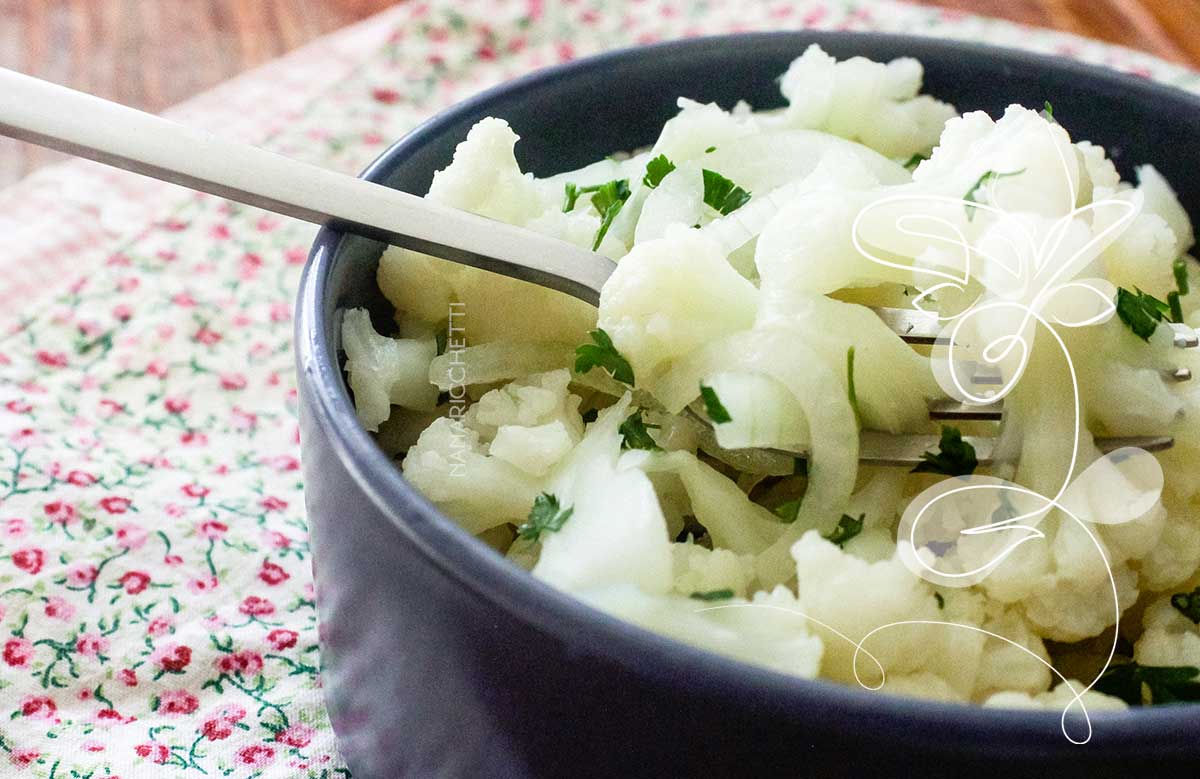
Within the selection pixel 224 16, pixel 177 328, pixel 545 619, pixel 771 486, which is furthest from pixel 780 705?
pixel 224 16

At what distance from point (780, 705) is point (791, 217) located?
14.1 inches

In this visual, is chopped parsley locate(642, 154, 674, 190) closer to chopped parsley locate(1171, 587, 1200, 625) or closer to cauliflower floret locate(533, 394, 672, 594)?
cauliflower floret locate(533, 394, 672, 594)

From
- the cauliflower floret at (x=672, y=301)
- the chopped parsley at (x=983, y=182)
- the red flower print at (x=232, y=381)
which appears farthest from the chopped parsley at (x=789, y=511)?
the red flower print at (x=232, y=381)

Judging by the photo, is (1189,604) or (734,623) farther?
(1189,604)

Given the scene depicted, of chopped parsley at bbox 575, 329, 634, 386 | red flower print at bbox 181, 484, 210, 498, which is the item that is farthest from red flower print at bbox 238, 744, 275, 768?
chopped parsley at bbox 575, 329, 634, 386

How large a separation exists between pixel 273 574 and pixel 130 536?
0.46ft

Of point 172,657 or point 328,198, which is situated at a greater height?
point 328,198

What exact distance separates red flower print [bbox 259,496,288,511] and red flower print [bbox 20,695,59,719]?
0.29 m

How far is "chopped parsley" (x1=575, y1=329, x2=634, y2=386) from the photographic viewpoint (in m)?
0.83

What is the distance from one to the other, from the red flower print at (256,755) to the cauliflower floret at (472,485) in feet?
1.03

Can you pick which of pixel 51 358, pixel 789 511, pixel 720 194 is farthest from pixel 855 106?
pixel 51 358

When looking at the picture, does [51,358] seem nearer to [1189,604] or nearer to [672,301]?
[672,301]

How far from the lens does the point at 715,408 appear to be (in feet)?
2.51

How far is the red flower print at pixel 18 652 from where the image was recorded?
1043mm
